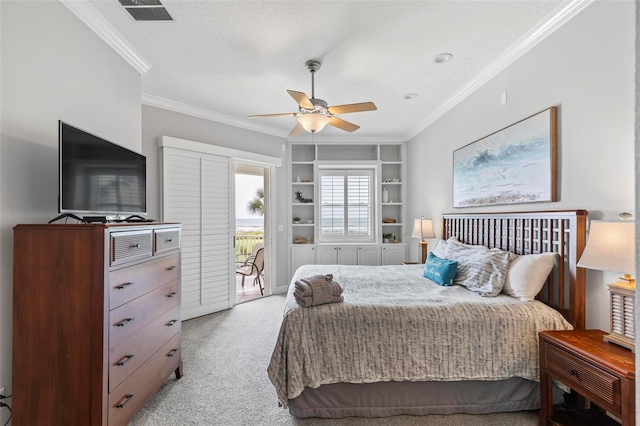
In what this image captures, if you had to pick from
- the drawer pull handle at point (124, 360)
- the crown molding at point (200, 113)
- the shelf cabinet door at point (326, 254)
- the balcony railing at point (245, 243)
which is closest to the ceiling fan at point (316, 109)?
the crown molding at point (200, 113)

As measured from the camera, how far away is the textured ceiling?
84.4 inches

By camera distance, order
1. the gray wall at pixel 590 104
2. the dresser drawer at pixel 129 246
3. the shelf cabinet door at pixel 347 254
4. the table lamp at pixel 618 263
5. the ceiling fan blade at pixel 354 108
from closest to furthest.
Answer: the table lamp at pixel 618 263
the dresser drawer at pixel 129 246
the gray wall at pixel 590 104
the ceiling fan blade at pixel 354 108
the shelf cabinet door at pixel 347 254

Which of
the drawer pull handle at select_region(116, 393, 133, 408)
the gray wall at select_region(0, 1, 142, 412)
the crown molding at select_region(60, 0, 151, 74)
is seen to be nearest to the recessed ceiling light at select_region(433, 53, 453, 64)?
the crown molding at select_region(60, 0, 151, 74)

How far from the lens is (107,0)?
Result: 2.07 metres

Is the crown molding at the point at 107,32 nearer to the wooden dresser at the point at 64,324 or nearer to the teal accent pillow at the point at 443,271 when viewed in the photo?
the wooden dresser at the point at 64,324

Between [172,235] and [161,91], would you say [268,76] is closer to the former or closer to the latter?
[161,91]

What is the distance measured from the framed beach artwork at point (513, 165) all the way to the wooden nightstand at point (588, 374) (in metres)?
1.09

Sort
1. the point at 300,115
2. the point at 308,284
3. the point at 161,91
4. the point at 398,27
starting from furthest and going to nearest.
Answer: the point at 161,91
the point at 300,115
the point at 398,27
the point at 308,284

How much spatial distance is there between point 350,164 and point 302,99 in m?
3.19

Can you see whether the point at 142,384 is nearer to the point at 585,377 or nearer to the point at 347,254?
the point at 585,377

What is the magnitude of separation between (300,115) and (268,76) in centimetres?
75

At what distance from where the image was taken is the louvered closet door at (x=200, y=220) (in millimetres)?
3904

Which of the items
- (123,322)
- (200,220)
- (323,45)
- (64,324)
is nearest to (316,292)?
(123,322)

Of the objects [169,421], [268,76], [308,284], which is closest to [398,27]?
[268,76]
